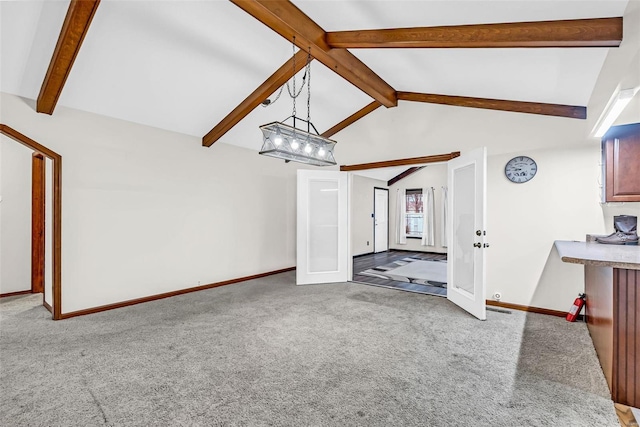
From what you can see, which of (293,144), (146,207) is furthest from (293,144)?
(146,207)

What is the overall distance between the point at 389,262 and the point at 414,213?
2.70 metres

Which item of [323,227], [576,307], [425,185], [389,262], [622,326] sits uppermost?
[425,185]

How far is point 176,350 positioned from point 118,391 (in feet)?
2.07

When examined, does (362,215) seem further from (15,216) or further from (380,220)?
(15,216)

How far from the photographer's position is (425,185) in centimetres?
936

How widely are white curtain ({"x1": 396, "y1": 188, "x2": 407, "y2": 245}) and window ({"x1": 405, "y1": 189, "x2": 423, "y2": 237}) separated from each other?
0.34ft

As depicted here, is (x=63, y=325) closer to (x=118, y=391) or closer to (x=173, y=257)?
(x=173, y=257)

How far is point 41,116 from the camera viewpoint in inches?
133

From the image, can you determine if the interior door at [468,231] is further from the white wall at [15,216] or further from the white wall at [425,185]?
the white wall at [15,216]

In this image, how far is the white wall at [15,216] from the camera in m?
4.49

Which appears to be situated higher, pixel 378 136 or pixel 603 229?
pixel 378 136

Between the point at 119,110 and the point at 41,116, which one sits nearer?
the point at 41,116

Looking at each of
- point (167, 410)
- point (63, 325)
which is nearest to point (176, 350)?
point (167, 410)

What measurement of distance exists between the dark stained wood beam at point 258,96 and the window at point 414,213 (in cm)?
665
